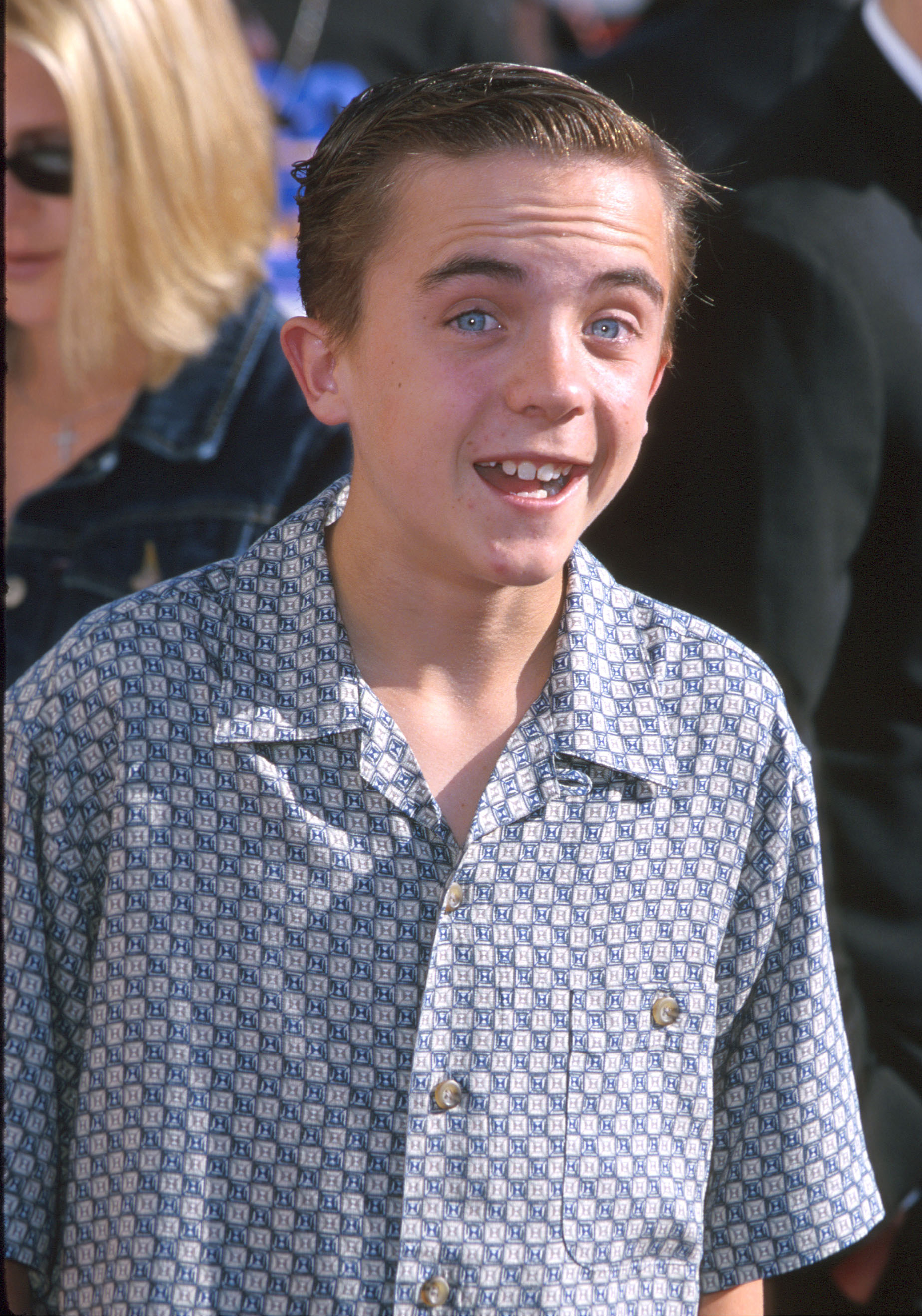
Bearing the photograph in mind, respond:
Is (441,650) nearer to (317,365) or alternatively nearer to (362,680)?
(362,680)

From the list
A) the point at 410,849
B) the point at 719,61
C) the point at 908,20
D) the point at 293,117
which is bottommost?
the point at 410,849

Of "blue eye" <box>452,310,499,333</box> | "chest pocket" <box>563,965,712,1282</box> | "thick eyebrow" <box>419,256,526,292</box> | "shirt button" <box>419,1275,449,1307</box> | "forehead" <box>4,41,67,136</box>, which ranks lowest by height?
"shirt button" <box>419,1275,449,1307</box>

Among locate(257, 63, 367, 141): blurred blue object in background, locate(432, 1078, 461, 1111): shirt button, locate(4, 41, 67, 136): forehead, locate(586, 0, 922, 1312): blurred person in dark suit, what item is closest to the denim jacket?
locate(4, 41, 67, 136): forehead

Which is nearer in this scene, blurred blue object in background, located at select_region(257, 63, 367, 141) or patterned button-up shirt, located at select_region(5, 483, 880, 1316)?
patterned button-up shirt, located at select_region(5, 483, 880, 1316)

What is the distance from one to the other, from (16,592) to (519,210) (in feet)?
4.58

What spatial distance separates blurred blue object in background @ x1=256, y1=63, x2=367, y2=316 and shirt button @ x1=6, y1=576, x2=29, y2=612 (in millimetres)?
1143

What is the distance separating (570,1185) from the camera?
1501 millimetres

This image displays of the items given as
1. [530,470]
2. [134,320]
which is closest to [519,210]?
[530,470]

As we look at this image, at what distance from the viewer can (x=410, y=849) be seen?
1.51 meters

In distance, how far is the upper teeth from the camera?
4.81 feet

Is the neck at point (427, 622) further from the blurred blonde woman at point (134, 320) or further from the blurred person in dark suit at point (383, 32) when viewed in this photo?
the blurred person in dark suit at point (383, 32)

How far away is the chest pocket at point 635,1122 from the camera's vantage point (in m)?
1.51

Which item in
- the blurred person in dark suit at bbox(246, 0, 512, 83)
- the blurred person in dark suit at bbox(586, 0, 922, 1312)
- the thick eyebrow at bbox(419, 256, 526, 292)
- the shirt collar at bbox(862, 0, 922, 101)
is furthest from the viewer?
the blurred person in dark suit at bbox(246, 0, 512, 83)

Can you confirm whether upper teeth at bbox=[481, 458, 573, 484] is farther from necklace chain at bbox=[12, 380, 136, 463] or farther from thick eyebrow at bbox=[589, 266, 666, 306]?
necklace chain at bbox=[12, 380, 136, 463]
